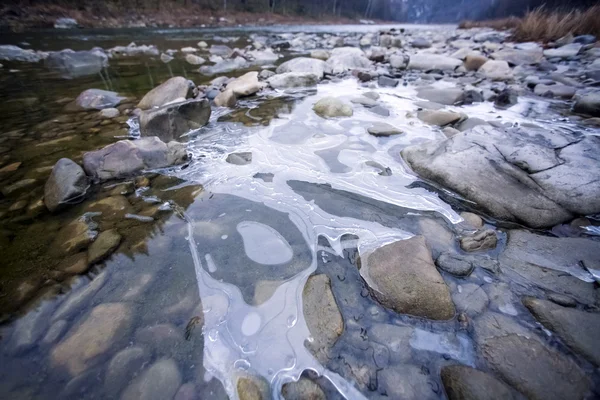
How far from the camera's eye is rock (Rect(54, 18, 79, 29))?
17922mm

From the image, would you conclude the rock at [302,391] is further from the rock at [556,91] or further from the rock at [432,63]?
the rock at [432,63]

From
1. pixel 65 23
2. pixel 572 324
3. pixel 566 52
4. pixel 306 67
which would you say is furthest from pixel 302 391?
pixel 65 23

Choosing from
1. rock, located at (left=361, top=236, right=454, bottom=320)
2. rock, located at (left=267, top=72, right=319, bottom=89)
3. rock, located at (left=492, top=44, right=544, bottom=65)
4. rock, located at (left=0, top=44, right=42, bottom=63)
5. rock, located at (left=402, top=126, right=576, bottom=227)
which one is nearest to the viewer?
rock, located at (left=361, top=236, right=454, bottom=320)

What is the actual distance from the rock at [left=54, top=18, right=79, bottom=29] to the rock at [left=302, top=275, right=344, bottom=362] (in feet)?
85.6

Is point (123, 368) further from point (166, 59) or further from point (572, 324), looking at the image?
point (166, 59)

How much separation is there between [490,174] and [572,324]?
1077mm

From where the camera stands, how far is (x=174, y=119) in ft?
9.25

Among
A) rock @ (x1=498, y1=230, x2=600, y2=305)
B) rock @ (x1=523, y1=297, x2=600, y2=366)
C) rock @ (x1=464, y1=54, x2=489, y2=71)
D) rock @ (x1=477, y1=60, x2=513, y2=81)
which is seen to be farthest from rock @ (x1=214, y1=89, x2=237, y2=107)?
rock @ (x1=464, y1=54, x2=489, y2=71)

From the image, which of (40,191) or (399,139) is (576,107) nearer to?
(399,139)

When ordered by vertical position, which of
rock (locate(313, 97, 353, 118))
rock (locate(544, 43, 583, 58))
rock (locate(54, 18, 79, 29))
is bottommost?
rock (locate(313, 97, 353, 118))

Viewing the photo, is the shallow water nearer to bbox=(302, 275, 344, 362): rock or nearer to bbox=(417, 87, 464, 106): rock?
bbox=(302, 275, 344, 362): rock

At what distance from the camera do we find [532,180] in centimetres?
176

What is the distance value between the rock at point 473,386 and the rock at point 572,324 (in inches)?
13.4

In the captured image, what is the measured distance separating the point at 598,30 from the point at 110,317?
13.8 metres
